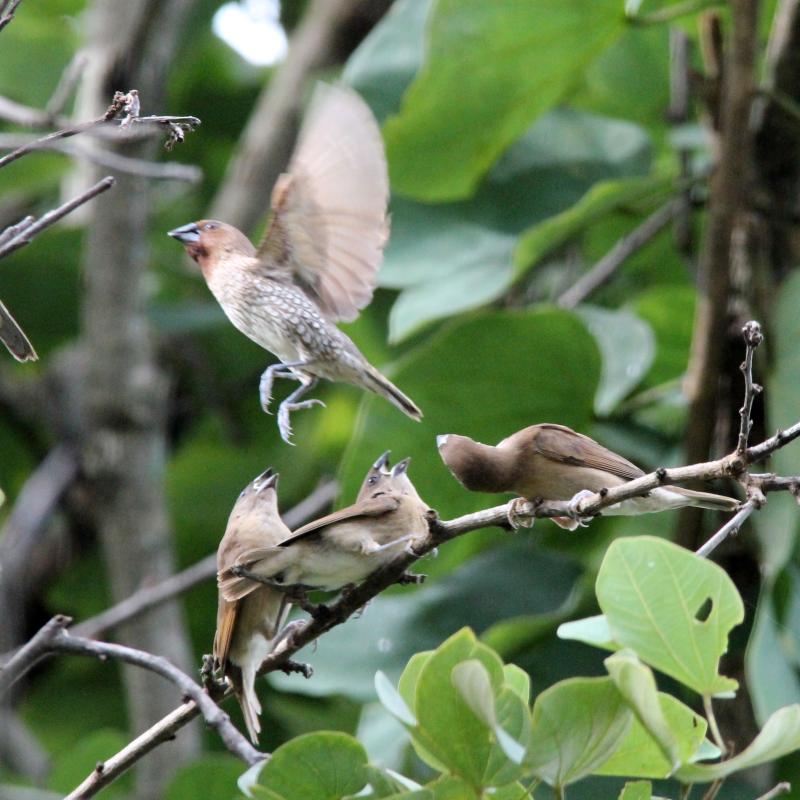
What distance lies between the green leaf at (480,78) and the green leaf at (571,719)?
5.97 ft

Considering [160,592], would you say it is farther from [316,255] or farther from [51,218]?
Answer: [51,218]

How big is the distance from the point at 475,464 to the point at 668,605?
281mm

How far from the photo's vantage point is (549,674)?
2955 mm

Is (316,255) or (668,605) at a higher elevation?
(316,255)

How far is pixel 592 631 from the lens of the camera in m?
1.40

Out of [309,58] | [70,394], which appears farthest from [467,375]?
[309,58]

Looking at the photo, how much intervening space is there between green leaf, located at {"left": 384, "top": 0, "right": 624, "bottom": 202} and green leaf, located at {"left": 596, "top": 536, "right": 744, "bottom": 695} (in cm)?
174

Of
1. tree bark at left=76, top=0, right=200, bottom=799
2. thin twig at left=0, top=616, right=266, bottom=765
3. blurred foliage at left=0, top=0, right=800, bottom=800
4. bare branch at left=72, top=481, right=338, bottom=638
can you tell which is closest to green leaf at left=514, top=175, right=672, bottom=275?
blurred foliage at left=0, top=0, right=800, bottom=800

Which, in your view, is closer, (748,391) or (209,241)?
(748,391)

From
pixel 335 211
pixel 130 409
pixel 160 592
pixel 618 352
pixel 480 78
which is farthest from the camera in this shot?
pixel 130 409

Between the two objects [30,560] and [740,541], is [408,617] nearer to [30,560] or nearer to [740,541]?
[740,541]

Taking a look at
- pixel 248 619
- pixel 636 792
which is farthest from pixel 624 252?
pixel 636 792

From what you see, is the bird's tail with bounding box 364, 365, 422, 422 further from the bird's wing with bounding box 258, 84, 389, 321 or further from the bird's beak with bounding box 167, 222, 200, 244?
the bird's beak with bounding box 167, 222, 200, 244

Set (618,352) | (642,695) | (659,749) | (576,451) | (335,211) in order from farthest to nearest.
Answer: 1. (618,352)
2. (576,451)
3. (335,211)
4. (659,749)
5. (642,695)
